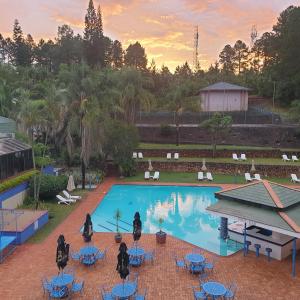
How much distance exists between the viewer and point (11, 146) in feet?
68.8

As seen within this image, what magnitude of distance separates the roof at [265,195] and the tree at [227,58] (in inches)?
2622

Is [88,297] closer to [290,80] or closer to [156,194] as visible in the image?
[156,194]

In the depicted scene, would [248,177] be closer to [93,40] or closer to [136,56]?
[93,40]

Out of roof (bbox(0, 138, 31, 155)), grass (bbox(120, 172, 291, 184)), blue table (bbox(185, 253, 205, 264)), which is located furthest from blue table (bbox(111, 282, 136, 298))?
grass (bbox(120, 172, 291, 184))

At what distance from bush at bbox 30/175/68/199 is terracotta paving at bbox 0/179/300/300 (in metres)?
6.44

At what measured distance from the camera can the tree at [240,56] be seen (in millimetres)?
76562

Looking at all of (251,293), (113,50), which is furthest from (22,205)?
(113,50)

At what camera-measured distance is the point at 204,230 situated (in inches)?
707

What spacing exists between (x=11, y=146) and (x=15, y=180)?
2.54 meters

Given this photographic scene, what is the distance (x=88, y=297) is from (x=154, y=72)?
5632cm

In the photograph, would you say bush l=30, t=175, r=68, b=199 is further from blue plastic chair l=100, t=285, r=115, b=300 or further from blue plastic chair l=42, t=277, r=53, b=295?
blue plastic chair l=100, t=285, r=115, b=300

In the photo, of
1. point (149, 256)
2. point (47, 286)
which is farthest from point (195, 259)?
point (47, 286)

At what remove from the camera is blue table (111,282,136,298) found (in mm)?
10141

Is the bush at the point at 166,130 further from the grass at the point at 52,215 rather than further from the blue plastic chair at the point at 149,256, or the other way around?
the blue plastic chair at the point at 149,256
